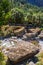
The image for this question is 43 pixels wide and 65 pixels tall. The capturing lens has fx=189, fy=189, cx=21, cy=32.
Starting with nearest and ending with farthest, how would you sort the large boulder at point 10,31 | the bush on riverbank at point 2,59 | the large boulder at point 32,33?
the bush on riverbank at point 2,59
the large boulder at point 10,31
the large boulder at point 32,33

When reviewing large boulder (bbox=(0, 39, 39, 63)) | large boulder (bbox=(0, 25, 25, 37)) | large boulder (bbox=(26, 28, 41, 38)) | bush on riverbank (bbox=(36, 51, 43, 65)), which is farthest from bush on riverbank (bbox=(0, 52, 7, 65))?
large boulder (bbox=(26, 28, 41, 38))

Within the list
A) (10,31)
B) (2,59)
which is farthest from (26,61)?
(10,31)

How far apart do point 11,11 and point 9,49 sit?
9.33 metres

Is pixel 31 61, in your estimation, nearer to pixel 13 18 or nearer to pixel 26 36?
pixel 26 36

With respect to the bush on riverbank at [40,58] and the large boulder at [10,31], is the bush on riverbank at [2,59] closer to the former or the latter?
the bush on riverbank at [40,58]

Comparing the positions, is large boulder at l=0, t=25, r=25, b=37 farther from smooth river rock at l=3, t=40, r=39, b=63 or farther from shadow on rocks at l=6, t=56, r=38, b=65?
shadow on rocks at l=6, t=56, r=38, b=65

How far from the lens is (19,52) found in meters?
10.9

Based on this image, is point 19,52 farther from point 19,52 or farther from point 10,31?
point 10,31

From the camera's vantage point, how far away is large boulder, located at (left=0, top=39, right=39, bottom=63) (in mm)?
10626

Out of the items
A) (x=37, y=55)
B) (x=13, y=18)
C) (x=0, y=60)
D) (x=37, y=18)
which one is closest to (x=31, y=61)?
(x=37, y=55)

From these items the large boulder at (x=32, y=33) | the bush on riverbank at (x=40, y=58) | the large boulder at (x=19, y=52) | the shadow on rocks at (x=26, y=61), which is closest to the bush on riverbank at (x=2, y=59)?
the shadow on rocks at (x=26, y=61)

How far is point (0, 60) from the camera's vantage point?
9.60 meters

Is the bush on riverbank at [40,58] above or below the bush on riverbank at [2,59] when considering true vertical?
below

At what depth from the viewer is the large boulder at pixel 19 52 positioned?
418 inches
